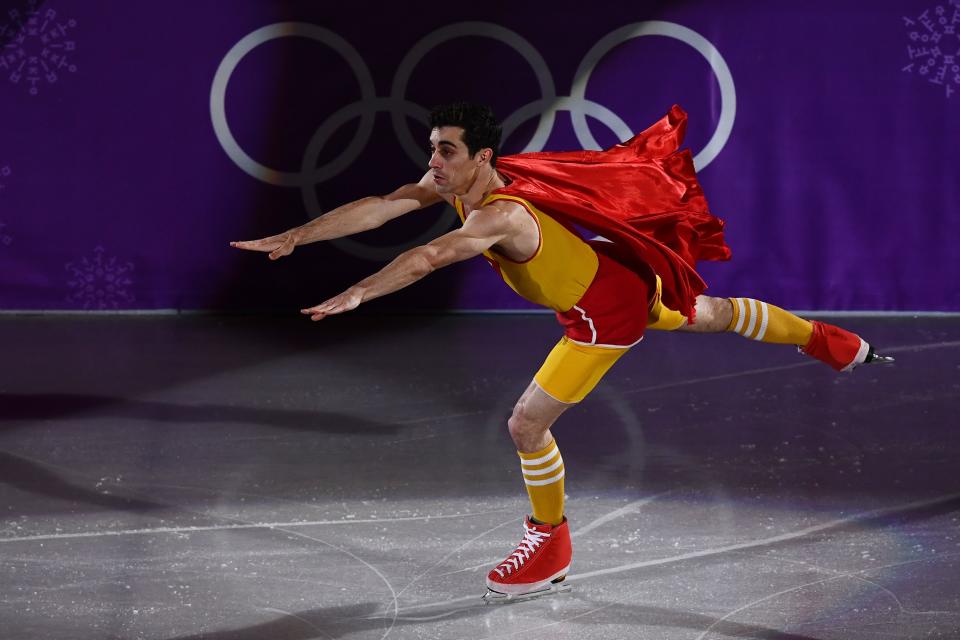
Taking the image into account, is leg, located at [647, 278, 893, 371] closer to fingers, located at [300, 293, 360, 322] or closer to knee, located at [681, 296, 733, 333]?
knee, located at [681, 296, 733, 333]

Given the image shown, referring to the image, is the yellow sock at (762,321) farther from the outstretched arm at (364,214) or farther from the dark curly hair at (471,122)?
the dark curly hair at (471,122)

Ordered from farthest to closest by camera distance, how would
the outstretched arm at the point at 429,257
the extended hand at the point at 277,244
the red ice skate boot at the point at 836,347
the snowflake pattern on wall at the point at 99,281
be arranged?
the snowflake pattern on wall at the point at 99,281 → the red ice skate boot at the point at 836,347 → the extended hand at the point at 277,244 → the outstretched arm at the point at 429,257

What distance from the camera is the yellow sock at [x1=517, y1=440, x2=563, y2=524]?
15.0 ft

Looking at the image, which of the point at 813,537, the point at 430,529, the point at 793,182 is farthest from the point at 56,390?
the point at 793,182

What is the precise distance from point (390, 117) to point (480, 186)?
450cm

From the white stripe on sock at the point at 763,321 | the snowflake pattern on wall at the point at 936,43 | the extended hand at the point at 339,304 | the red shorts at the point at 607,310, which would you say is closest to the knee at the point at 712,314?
the white stripe on sock at the point at 763,321

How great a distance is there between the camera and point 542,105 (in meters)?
8.67

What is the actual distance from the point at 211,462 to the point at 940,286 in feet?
16.8

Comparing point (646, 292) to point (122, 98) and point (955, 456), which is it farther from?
point (122, 98)

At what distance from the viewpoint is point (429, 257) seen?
3812 millimetres

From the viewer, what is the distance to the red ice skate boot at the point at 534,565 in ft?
15.0

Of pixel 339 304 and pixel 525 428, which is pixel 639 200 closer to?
pixel 525 428

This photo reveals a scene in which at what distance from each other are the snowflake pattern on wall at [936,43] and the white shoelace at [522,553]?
5.20 metres

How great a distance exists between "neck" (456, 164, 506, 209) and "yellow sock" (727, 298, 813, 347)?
121 cm
